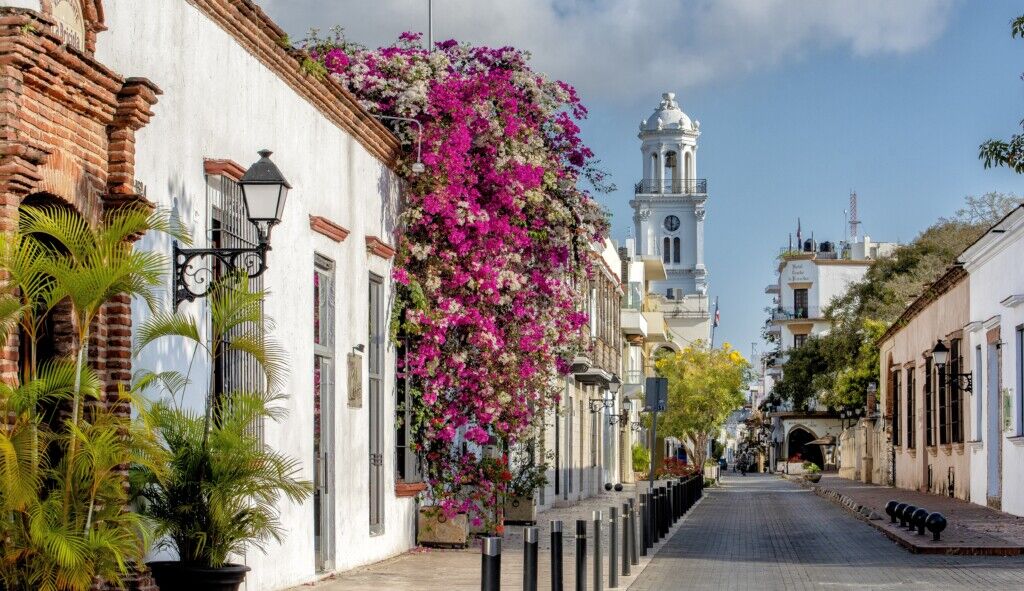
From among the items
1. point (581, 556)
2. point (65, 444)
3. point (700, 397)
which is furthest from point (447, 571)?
point (700, 397)

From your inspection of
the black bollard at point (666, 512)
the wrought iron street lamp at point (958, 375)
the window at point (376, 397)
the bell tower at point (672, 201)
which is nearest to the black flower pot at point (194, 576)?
Answer: the window at point (376, 397)

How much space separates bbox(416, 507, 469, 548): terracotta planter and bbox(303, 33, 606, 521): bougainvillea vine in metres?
0.18

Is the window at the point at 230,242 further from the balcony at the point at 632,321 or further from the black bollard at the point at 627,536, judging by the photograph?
the balcony at the point at 632,321

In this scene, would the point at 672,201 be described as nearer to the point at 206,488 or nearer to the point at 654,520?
the point at 654,520

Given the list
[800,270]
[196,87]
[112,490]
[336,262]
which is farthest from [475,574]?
[800,270]

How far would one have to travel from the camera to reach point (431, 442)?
20453 millimetres

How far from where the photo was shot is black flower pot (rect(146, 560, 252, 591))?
942 centimetres

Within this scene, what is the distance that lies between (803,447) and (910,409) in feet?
195

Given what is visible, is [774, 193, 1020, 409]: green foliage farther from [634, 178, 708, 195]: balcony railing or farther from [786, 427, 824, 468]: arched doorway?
[634, 178, 708, 195]: balcony railing

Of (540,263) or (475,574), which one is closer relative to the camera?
(475,574)

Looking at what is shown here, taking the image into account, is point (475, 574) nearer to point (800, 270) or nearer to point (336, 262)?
point (336, 262)

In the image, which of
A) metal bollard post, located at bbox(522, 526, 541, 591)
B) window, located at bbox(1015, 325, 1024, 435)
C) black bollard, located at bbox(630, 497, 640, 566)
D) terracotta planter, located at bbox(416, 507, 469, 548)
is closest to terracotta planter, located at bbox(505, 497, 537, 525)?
terracotta planter, located at bbox(416, 507, 469, 548)

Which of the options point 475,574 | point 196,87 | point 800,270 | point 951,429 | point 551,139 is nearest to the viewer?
point 196,87

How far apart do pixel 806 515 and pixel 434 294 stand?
16192 millimetres
